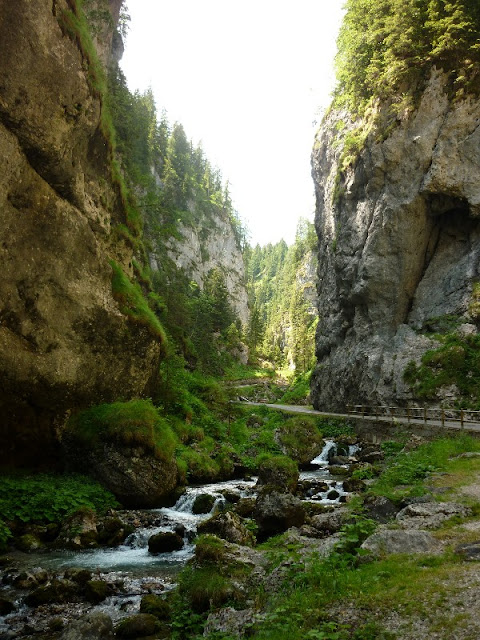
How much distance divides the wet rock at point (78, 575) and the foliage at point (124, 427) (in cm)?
566

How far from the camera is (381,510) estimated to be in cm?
1070

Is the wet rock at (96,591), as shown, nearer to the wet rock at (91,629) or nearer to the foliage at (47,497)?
the wet rock at (91,629)

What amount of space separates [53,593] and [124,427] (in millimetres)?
6908

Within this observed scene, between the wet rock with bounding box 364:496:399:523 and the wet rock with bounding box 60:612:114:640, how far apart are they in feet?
20.4

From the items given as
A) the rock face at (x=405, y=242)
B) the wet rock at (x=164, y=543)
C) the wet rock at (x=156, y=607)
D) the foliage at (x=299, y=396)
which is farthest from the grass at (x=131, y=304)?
the foliage at (x=299, y=396)

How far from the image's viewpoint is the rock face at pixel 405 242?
30.0 m

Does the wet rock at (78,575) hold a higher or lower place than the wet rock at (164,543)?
higher

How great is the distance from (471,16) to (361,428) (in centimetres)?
2937

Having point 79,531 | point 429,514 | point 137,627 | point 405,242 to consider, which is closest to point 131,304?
point 79,531

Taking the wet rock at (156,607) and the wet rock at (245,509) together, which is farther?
the wet rock at (245,509)

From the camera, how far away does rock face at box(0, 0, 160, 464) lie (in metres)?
13.9

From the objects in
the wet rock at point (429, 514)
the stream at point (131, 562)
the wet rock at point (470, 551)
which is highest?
the wet rock at point (470, 551)

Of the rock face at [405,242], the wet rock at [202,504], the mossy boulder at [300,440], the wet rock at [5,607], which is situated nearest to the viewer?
the wet rock at [5,607]

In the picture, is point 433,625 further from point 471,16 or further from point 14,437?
point 471,16
